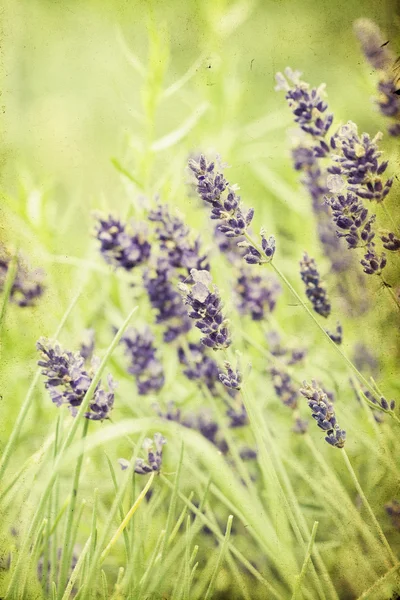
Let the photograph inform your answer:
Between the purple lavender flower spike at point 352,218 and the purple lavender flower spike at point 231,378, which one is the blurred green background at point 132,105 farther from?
the purple lavender flower spike at point 231,378

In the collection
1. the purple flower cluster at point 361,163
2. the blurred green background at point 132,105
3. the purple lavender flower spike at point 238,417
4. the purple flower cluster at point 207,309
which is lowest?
the purple lavender flower spike at point 238,417

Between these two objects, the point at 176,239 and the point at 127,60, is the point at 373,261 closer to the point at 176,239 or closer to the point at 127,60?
the point at 176,239

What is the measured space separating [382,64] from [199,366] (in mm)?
679

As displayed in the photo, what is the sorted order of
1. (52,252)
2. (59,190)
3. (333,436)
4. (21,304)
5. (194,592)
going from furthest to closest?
1. (59,190)
2. (52,252)
3. (21,304)
4. (194,592)
5. (333,436)

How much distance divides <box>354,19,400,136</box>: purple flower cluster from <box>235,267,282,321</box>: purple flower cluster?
368 millimetres

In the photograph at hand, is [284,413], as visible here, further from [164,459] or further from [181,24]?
[181,24]

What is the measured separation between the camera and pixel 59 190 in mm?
1218

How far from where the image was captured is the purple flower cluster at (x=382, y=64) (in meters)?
0.86

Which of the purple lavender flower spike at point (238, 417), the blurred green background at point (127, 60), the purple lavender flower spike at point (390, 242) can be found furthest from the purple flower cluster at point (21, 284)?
the purple lavender flower spike at point (390, 242)

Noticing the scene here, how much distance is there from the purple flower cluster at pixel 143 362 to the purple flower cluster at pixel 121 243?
0.44 ft

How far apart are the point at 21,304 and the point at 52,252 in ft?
0.59

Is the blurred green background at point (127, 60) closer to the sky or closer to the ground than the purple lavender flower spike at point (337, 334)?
closer to the sky

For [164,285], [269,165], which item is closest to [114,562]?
[164,285]

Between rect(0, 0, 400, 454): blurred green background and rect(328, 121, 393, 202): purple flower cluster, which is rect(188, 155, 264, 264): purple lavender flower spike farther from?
rect(0, 0, 400, 454): blurred green background
